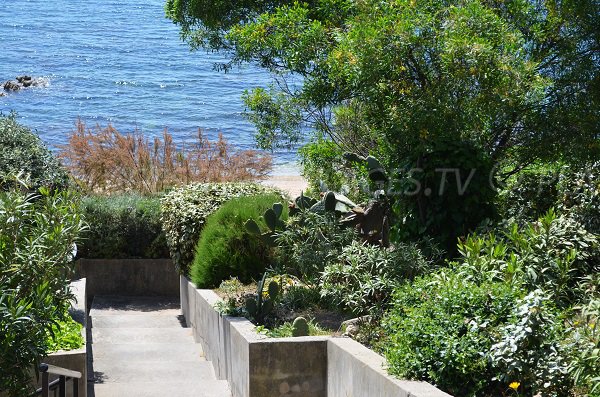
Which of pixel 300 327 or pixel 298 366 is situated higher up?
pixel 300 327

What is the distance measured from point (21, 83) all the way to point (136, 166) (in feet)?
108

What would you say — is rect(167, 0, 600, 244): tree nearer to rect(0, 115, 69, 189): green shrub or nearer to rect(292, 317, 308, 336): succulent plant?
rect(292, 317, 308, 336): succulent plant

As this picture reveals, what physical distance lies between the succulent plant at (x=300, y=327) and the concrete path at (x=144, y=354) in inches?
45.5

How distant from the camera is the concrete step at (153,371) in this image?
9.05 m

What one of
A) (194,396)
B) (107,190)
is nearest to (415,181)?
(194,396)

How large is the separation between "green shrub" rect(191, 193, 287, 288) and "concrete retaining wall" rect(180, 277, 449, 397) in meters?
1.57

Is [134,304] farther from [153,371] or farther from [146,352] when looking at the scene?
[153,371]

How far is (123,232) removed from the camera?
1405cm

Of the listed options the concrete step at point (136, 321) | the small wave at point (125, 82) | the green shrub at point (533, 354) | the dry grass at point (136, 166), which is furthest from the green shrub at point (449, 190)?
the small wave at point (125, 82)

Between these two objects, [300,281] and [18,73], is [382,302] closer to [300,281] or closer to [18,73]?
[300,281]

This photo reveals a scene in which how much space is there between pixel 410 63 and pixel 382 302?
2246mm

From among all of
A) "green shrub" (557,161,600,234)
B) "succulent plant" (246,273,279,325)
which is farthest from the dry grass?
"green shrub" (557,161,600,234)

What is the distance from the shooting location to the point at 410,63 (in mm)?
8383

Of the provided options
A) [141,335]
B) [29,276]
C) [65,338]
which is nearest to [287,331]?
[65,338]
